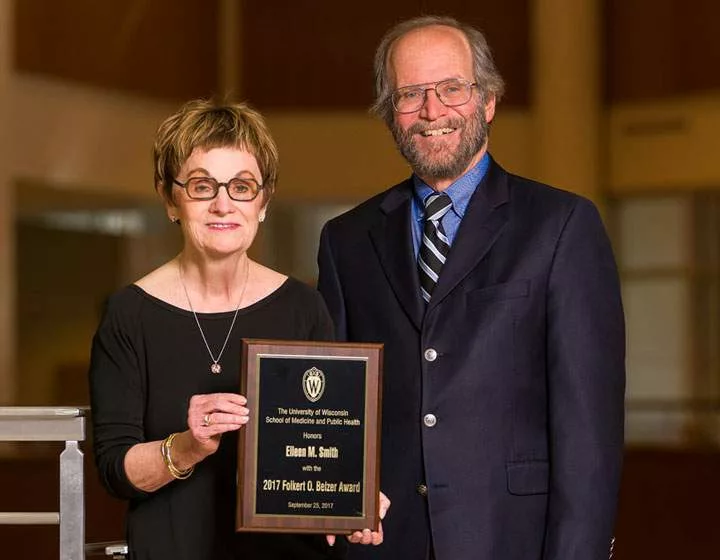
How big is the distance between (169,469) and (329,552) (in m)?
0.35

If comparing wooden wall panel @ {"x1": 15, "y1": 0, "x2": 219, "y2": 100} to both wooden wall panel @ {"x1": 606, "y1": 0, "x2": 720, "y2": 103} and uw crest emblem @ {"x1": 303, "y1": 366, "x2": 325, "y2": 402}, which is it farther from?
uw crest emblem @ {"x1": 303, "y1": 366, "x2": 325, "y2": 402}

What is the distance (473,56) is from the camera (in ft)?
8.40

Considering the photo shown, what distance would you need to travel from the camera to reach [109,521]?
6.22 meters

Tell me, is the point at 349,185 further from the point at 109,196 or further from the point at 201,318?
the point at 201,318

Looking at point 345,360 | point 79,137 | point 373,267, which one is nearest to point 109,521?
point 373,267

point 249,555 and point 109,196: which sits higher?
point 109,196

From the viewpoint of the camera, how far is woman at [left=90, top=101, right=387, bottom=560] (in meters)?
2.20

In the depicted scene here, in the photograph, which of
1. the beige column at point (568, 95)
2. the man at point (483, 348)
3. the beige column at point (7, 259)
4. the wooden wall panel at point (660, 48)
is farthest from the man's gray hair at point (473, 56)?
the wooden wall panel at point (660, 48)

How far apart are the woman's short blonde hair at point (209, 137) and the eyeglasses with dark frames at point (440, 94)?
14.6 inches

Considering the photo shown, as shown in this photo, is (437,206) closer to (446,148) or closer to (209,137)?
(446,148)

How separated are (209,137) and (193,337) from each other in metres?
0.33

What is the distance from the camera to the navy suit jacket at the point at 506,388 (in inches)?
97.3

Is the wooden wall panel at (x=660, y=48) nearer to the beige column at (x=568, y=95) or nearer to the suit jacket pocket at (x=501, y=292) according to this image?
the beige column at (x=568, y=95)

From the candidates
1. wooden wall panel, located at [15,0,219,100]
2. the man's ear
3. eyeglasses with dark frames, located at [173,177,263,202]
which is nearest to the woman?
eyeglasses with dark frames, located at [173,177,263,202]
